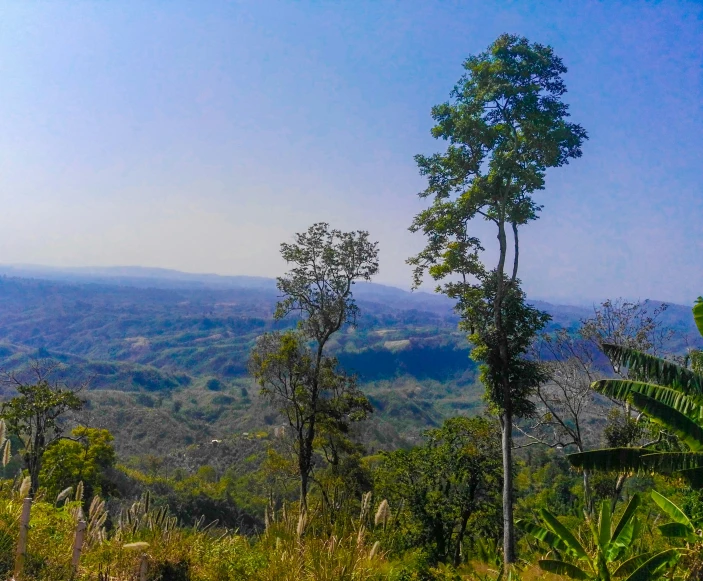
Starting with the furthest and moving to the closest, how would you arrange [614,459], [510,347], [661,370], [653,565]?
1. [510,347]
2. [661,370]
3. [614,459]
4. [653,565]

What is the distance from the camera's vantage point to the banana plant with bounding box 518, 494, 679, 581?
5176 mm

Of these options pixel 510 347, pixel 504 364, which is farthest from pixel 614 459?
pixel 510 347

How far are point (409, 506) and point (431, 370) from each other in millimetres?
151324

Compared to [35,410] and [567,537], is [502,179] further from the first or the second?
[35,410]

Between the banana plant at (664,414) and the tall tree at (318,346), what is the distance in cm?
847

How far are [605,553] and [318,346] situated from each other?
32.2 ft

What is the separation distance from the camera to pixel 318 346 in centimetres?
1470

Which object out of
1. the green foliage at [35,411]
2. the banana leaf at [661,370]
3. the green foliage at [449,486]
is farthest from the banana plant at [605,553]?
the green foliage at [35,411]

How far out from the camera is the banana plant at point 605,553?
5.18 m

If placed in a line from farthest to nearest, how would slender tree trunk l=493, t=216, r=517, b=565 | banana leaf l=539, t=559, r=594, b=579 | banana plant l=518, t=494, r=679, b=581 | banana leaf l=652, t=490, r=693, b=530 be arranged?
slender tree trunk l=493, t=216, r=517, b=565
banana leaf l=652, t=490, r=693, b=530
banana leaf l=539, t=559, r=594, b=579
banana plant l=518, t=494, r=679, b=581

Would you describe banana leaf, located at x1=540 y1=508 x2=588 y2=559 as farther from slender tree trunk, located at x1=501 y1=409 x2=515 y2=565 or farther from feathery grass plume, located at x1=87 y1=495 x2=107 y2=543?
feathery grass plume, located at x1=87 y1=495 x2=107 y2=543

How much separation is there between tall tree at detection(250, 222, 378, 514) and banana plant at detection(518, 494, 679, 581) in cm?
828

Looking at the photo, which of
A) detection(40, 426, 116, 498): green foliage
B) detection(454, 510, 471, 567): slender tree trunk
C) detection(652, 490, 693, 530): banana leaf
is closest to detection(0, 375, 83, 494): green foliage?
detection(40, 426, 116, 498): green foliage

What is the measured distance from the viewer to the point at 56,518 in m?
5.26
